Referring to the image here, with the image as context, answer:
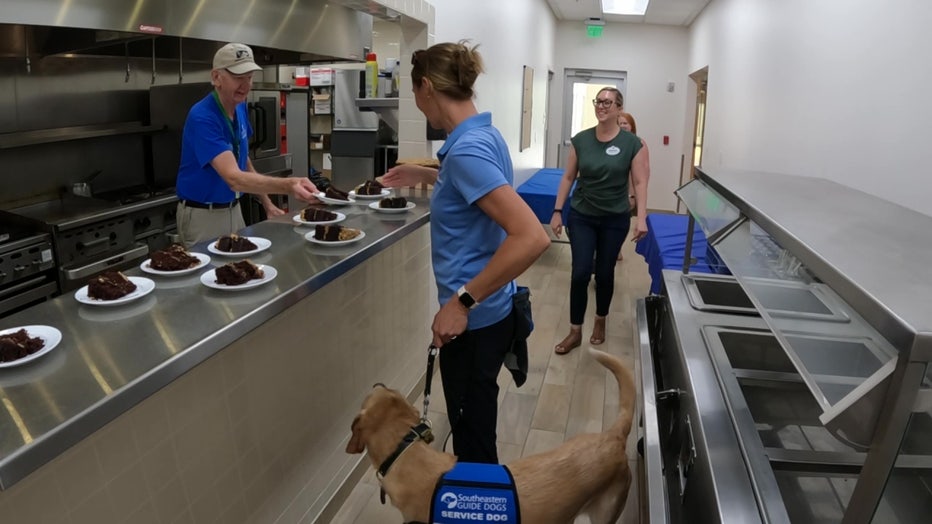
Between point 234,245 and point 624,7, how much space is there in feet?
26.4

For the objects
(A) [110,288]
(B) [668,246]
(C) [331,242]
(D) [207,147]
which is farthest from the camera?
(B) [668,246]

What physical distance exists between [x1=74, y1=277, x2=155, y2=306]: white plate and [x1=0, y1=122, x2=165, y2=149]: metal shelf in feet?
7.45

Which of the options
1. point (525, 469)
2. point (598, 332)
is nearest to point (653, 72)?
point (598, 332)

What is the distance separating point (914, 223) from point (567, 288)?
14.1ft

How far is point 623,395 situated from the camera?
1979 mm

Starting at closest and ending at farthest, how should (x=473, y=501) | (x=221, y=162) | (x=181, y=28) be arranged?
(x=473, y=501), (x=221, y=162), (x=181, y=28)

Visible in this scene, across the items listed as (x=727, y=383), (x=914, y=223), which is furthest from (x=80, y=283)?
(x=914, y=223)

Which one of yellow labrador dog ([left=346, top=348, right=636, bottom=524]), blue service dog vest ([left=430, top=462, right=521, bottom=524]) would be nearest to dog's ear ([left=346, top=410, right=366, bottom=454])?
yellow labrador dog ([left=346, top=348, right=636, bottom=524])

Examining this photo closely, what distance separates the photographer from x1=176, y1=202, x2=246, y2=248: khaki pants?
3.08 m

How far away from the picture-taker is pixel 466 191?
1.67 meters

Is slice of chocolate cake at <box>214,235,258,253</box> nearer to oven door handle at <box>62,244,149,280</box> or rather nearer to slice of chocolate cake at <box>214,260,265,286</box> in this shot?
slice of chocolate cake at <box>214,260,265,286</box>

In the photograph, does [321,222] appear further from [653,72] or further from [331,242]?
[653,72]

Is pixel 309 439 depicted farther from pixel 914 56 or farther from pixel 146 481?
pixel 914 56

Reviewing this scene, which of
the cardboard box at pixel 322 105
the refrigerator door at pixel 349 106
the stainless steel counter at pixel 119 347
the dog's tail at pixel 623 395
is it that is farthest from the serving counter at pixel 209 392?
the cardboard box at pixel 322 105
